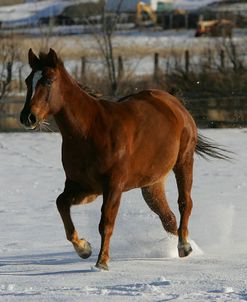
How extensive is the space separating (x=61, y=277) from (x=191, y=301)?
141 centimetres

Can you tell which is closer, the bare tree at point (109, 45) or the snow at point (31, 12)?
the bare tree at point (109, 45)

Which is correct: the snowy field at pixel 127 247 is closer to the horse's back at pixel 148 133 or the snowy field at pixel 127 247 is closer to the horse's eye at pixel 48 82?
the horse's back at pixel 148 133

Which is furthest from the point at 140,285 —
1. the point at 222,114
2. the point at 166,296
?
the point at 222,114

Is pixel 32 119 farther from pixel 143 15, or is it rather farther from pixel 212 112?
pixel 143 15

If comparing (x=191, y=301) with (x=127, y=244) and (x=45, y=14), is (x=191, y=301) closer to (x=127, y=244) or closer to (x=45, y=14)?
(x=127, y=244)

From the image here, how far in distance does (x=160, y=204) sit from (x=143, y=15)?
162ft

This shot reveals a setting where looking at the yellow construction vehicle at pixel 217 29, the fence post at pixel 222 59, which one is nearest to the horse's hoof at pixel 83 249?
the fence post at pixel 222 59

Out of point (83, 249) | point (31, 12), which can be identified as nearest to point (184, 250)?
point (83, 249)

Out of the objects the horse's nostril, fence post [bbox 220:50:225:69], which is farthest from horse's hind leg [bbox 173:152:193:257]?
fence post [bbox 220:50:225:69]

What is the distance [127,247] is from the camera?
8.85 m

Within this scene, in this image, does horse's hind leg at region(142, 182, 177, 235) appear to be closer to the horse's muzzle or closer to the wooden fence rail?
the horse's muzzle

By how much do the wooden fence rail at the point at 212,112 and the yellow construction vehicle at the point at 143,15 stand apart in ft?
93.7

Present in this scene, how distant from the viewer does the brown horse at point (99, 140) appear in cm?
745

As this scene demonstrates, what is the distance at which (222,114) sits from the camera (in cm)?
2370
